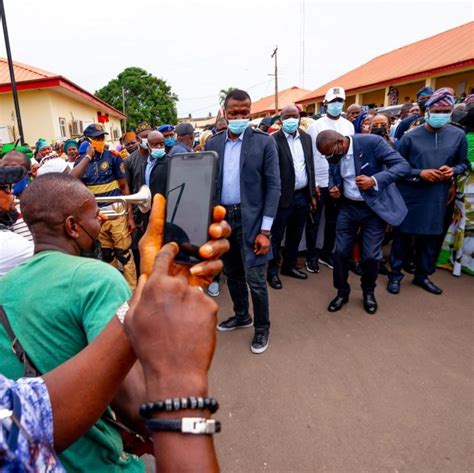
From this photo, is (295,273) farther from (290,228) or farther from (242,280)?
(242,280)

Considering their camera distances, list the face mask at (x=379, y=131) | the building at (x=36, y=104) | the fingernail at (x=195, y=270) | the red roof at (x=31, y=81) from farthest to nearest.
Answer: the building at (x=36, y=104)
the red roof at (x=31, y=81)
the face mask at (x=379, y=131)
the fingernail at (x=195, y=270)

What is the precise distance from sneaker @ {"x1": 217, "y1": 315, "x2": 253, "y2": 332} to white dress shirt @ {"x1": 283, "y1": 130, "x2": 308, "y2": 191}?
63.1 inches

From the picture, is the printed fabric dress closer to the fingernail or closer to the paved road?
the paved road

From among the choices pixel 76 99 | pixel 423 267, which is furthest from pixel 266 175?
pixel 76 99

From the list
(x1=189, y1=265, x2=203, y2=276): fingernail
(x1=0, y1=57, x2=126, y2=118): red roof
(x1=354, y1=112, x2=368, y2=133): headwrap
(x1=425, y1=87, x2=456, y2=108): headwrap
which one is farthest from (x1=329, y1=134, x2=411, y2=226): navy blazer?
(x1=0, y1=57, x2=126, y2=118): red roof

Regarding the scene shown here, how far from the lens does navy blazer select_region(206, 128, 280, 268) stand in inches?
101

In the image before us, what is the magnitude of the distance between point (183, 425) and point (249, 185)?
2.15 metres

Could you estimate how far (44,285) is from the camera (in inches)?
38.7

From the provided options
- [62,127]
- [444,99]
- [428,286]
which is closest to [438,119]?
[444,99]

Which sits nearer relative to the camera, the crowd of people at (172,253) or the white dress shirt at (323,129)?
the crowd of people at (172,253)

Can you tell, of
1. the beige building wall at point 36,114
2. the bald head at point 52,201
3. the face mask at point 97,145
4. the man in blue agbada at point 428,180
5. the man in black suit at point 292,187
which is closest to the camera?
the bald head at point 52,201

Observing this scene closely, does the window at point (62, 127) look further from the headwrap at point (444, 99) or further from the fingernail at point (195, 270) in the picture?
the fingernail at point (195, 270)

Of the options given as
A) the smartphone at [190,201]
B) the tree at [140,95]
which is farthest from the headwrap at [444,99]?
the tree at [140,95]

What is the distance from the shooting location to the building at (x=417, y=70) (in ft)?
43.8
